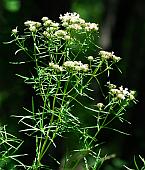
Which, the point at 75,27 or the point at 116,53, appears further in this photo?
the point at 116,53

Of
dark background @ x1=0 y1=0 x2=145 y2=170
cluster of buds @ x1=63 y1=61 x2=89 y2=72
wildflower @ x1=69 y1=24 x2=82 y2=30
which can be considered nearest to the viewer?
cluster of buds @ x1=63 y1=61 x2=89 y2=72

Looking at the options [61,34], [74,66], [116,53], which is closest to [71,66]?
[74,66]

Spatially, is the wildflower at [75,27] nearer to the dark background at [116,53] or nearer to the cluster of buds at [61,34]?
the cluster of buds at [61,34]

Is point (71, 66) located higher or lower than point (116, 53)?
lower

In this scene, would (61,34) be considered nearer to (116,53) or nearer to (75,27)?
(75,27)

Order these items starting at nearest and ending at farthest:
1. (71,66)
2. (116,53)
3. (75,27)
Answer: (71,66) → (75,27) → (116,53)

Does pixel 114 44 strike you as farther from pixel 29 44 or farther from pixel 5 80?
pixel 29 44

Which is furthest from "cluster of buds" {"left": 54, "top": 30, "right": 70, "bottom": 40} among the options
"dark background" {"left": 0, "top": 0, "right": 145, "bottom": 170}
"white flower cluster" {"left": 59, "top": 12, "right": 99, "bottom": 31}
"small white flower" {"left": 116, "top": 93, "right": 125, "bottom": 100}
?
"dark background" {"left": 0, "top": 0, "right": 145, "bottom": 170}

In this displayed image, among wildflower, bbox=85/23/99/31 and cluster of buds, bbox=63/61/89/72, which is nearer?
cluster of buds, bbox=63/61/89/72

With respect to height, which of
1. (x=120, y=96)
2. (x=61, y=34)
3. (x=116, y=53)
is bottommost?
(x=120, y=96)

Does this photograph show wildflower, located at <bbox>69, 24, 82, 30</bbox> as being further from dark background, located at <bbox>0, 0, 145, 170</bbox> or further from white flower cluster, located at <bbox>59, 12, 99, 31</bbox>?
dark background, located at <bbox>0, 0, 145, 170</bbox>
